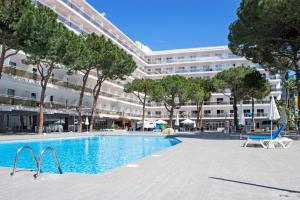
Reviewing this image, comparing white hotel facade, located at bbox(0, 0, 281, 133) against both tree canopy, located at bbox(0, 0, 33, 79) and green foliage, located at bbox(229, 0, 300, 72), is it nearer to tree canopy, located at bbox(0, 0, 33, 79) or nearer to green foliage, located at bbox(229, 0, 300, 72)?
tree canopy, located at bbox(0, 0, 33, 79)

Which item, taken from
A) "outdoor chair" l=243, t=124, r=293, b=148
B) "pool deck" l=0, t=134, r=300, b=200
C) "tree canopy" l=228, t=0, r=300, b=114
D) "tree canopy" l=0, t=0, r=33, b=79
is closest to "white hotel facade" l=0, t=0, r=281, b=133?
"tree canopy" l=0, t=0, r=33, b=79

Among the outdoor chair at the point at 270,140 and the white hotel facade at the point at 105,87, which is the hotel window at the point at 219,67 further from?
the outdoor chair at the point at 270,140

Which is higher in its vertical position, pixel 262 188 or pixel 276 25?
pixel 276 25

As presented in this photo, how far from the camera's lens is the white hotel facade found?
110 feet

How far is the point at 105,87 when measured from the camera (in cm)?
5641

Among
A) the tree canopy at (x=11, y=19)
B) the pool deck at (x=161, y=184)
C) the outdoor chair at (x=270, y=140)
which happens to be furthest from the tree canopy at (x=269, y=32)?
the tree canopy at (x=11, y=19)

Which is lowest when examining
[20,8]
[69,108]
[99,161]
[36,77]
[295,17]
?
[99,161]

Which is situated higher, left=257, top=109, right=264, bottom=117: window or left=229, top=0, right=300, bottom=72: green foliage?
left=229, top=0, right=300, bottom=72: green foliage

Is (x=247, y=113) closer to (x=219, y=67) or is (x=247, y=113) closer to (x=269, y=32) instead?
(x=219, y=67)

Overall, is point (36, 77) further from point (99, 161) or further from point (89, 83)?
point (99, 161)

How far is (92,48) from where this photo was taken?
127 feet

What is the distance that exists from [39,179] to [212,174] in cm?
435

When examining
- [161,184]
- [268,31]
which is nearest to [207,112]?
[268,31]

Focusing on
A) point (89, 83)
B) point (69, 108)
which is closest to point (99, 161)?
point (69, 108)
